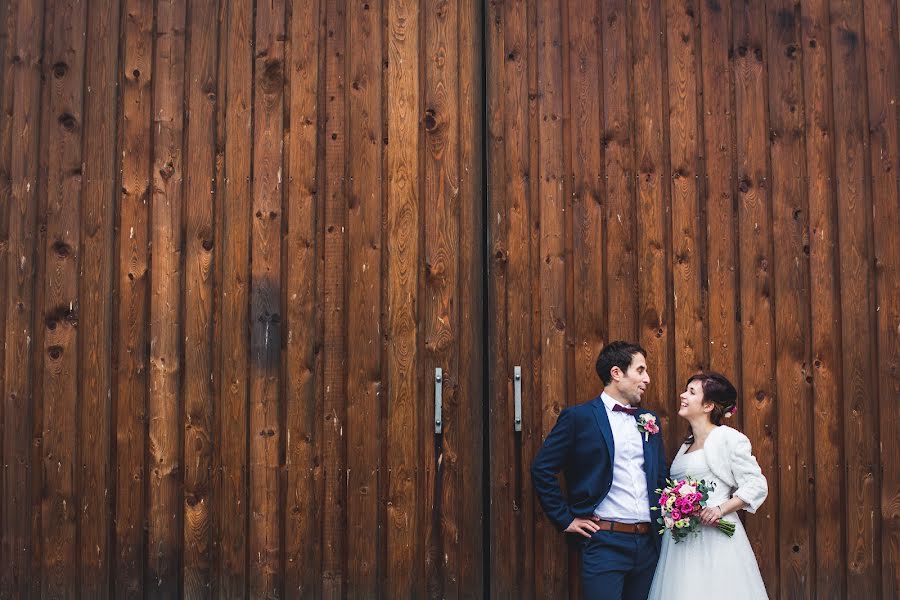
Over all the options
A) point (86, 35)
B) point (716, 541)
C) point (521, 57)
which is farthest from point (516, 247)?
point (86, 35)

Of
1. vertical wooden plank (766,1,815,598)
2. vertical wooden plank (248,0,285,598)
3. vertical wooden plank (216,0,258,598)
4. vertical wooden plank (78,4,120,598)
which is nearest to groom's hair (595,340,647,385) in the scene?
vertical wooden plank (766,1,815,598)

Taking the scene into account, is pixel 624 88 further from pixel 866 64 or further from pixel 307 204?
pixel 307 204

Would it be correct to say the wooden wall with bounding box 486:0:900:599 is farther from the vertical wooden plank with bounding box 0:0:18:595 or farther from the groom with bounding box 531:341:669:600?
the vertical wooden plank with bounding box 0:0:18:595

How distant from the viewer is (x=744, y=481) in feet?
12.2

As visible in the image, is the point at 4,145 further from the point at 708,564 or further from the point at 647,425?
the point at 708,564

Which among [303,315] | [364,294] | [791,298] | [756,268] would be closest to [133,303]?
[303,315]

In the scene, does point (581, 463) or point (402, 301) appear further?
point (402, 301)

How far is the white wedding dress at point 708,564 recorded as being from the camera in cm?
365

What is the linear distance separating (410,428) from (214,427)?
33.9 inches

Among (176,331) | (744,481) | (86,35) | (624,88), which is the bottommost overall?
(744,481)

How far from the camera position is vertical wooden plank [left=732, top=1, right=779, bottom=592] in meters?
4.21

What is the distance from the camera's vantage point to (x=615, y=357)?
155 inches

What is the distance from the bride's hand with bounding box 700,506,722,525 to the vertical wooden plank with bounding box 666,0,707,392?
0.67 meters

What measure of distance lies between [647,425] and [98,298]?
2.45m
